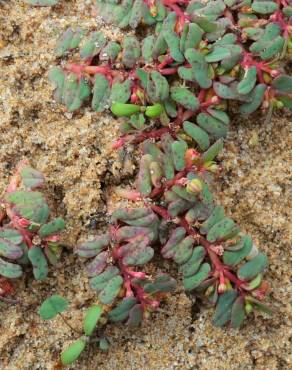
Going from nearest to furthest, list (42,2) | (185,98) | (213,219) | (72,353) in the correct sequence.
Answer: (72,353), (213,219), (185,98), (42,2)

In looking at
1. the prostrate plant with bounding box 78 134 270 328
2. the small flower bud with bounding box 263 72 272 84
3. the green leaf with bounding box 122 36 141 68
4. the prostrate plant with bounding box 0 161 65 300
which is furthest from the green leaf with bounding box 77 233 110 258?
the small flower bud with bounding box 263 72 272 84

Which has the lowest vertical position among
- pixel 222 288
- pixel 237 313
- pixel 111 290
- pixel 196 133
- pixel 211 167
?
pixel 237 313

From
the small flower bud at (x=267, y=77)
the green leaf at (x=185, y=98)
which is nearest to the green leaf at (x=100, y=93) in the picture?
the green leaf at (x=185, y=98)

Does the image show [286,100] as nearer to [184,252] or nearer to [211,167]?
[211,167]

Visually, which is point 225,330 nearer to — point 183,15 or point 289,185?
point 289,185

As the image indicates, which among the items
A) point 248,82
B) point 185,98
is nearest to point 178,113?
point 185,98

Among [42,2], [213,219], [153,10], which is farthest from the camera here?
[42,2]
